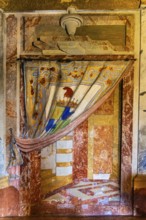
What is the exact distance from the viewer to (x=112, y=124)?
7.21 feet

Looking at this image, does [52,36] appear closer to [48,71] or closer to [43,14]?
[43,14]

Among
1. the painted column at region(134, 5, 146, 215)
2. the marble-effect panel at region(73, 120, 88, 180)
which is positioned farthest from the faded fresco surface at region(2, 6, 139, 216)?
the painted column at region(134, 5, 146, 215)

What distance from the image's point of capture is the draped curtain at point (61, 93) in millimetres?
2082

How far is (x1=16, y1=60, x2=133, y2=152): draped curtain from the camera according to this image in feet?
6.83

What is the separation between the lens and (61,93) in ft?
6.96

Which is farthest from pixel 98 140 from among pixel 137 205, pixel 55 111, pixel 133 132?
pixel 137 205

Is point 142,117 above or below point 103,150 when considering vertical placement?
above

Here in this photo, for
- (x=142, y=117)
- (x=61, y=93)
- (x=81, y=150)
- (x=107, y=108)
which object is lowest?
(x=81, y=150)

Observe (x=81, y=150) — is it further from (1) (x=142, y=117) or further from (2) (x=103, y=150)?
(1) (x=142, y=117)

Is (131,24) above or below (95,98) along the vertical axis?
above

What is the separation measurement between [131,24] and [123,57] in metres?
0.40

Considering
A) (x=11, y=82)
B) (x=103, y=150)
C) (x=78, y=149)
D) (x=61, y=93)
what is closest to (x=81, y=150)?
(x=78, y=149)

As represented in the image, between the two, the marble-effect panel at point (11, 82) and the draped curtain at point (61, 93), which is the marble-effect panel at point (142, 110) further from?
the marble-effect panel at point (11, 82)

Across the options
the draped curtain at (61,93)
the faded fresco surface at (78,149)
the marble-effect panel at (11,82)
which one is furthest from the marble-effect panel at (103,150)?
the marble-effect panel at (11,82)
